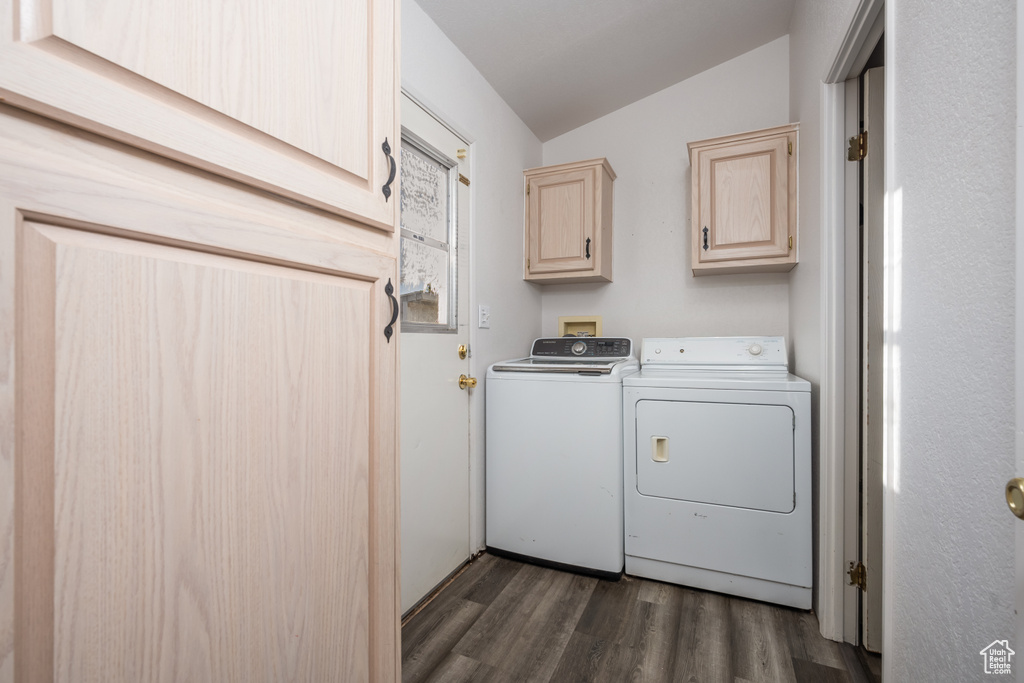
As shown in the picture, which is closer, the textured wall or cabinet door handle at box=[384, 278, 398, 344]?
the textured wall

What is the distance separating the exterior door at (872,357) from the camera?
4.73 feet

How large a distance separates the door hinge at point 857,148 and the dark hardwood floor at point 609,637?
64.2 inches

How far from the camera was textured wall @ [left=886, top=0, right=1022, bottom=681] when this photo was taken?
61 cm

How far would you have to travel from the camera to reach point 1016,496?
0.50m

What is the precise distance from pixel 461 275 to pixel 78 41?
1610mm

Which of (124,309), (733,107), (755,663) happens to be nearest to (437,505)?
(755,663)

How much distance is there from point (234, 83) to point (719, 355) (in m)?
2.08

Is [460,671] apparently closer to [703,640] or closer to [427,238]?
[703,640]

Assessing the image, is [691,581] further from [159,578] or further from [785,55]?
[785,55]

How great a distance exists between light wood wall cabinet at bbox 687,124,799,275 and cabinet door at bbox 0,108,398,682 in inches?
76.9

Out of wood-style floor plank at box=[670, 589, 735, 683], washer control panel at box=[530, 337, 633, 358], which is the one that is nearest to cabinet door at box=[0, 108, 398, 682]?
wood-style floor plank at box=[670, 589, 735, 683]

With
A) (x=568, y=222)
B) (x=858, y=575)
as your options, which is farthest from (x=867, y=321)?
(x=568, y=222)

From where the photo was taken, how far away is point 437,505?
1880 millimetres

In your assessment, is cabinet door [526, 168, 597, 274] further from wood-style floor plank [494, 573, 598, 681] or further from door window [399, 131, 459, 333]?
wood-style floor plank [494, 573, 598, 681]
